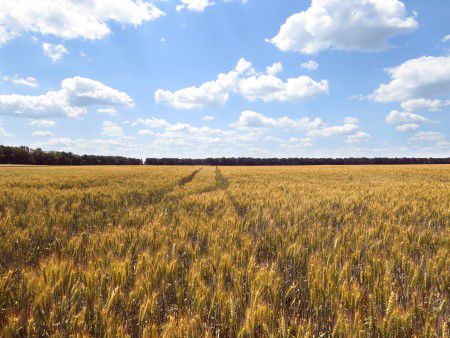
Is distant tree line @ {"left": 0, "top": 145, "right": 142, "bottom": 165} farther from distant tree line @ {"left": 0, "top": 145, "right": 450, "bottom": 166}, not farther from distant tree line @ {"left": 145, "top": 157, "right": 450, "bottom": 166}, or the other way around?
distant tree line @ {"left": 145, "top": 157, "right": 450, "bottom": 166}

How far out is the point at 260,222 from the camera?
4883mm

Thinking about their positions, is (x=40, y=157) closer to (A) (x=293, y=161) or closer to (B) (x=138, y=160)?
(B) (x=138, y=160)

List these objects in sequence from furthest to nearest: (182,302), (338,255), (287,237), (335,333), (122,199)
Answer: (122,199)
(287,237)
(338,255)
(182,302)
(335,333)

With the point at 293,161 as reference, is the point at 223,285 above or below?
below

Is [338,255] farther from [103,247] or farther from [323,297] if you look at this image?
[103,247]

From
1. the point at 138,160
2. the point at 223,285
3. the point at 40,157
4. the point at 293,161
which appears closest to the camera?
the point at 223,285

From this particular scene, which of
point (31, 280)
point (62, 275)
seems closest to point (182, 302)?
point (62, 275)

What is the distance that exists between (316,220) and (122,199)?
4.95 metres

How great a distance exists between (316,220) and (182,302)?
137 inches

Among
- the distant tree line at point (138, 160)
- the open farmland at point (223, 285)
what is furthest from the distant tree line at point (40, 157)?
the open farmland at point (223, 285)

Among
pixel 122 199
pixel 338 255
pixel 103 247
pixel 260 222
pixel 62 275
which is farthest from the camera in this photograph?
pixel 122 199

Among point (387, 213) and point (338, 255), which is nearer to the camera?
point (338, 255)

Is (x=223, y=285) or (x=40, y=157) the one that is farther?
(x=40, y=157)

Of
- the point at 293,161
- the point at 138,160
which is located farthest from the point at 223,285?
the point at 138,160
